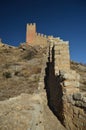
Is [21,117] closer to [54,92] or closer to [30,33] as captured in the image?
[54,92]

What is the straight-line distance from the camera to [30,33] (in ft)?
166

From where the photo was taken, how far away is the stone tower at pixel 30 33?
48.9 meters

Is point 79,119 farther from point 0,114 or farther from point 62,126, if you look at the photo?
point 0,114

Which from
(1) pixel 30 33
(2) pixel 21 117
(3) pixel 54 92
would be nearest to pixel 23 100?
(3) pixel 54 92

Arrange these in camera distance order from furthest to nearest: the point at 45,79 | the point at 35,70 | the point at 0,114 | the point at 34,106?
the point at 35,70 < the point at 45,79 < the point at 34,106 < the point at 0,114

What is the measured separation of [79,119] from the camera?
21.2 ft

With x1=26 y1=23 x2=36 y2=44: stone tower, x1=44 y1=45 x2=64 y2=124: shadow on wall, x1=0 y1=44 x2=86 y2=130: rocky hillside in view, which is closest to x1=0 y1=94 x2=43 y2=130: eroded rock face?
x1=0 y1=44 x2=86 y2=130: rocky hillside

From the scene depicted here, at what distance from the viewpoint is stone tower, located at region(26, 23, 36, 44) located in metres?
48.9

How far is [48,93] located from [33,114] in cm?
516

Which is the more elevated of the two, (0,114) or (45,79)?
(45,79)

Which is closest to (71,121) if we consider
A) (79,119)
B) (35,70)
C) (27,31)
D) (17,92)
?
(79,119)

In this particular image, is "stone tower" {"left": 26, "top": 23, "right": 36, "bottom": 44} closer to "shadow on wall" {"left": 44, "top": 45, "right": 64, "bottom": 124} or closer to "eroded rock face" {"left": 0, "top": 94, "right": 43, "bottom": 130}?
"shadow on wall" {"left": 44, "top": 45, "right": 64, "bottom": 124}

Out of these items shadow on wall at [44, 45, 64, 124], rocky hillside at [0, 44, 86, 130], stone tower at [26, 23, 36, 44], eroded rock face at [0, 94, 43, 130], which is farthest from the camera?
stone tower at [26, 23, 36, 44]

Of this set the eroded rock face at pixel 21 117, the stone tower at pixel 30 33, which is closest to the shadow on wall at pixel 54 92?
the eroded rock face at pixel 21 117
